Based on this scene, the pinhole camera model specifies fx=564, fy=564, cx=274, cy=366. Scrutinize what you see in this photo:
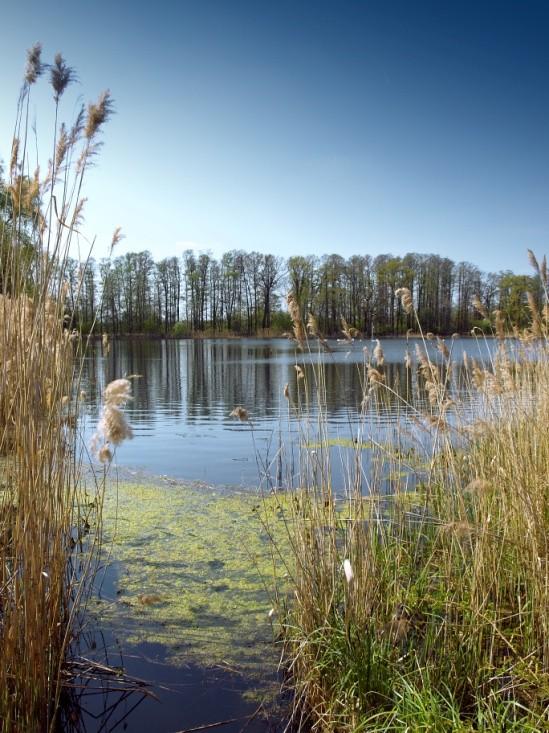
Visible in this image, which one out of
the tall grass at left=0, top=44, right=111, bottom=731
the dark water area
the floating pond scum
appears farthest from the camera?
the floating pond scum

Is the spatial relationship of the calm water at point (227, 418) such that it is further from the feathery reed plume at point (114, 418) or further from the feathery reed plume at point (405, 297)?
the feathery reed plume at point (114, 418)

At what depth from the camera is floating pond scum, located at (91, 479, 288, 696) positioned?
3.20 meters

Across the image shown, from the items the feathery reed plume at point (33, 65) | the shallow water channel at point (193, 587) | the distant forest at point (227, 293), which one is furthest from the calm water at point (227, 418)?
the distant forest at point (227, 293)

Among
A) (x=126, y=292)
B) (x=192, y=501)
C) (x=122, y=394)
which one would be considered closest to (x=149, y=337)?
(x=126, y=292)

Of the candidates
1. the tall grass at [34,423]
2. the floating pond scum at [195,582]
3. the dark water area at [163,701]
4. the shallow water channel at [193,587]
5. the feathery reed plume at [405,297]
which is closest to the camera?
the tall grass at [34,423]

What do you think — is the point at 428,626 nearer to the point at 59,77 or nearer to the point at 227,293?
the point at 59,77

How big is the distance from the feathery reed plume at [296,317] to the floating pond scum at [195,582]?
2.96 feet

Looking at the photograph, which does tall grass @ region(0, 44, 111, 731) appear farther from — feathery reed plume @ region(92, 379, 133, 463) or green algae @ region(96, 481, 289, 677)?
green algae @ region(96, 481, 289, 677)

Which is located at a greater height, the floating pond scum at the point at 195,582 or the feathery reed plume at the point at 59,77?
the feathery reed plume at the point at 59,77

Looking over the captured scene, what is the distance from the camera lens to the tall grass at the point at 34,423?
6.83ft

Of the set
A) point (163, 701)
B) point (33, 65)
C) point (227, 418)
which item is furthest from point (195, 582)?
point (227, 418)

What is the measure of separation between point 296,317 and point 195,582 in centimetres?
221

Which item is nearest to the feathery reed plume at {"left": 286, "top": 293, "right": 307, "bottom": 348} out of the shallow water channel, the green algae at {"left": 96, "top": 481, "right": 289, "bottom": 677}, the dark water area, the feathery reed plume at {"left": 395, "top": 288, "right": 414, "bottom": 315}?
the shallow water channel

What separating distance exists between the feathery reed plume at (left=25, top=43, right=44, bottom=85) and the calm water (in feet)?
5.63
